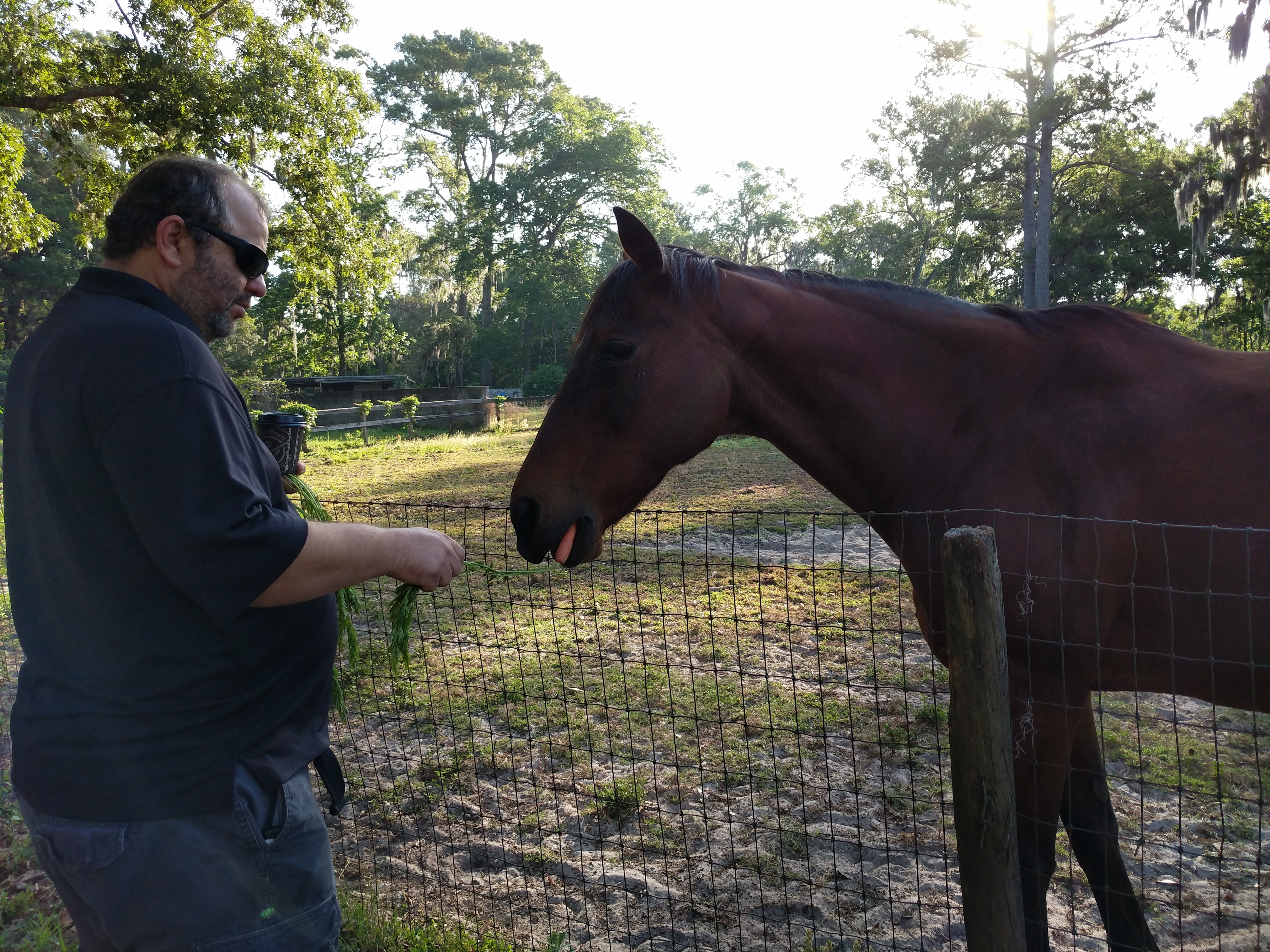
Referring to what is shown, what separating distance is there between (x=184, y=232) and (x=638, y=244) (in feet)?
4.36

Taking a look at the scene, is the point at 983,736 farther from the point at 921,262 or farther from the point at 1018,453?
the point at 921,262

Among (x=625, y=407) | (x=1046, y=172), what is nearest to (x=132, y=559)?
(x=625, y=407)

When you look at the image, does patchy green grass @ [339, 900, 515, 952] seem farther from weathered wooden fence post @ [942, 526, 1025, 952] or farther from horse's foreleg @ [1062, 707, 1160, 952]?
horse's foreleg @ [1062, 707, 1160, 952]

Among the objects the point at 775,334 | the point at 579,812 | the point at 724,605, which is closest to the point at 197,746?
the point at 775,334

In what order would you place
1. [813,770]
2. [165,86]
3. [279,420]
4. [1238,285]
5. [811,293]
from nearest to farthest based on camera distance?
[279,420] < [811,293] < [813,770] < [165,86] < [1238,285]

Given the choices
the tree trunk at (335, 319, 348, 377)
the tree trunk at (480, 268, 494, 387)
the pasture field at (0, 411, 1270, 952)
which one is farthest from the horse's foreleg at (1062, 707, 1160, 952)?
Result: the tree trunk at (480, 268, 494, 387)

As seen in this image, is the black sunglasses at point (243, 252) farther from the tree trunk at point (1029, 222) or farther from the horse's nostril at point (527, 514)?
the tree trunk at point (1029, 222)

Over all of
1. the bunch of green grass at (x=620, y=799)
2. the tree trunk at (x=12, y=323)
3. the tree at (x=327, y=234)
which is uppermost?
the tree trunk at (x=12, y=323)

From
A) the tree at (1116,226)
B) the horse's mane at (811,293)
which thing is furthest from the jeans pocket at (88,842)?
the tree at (1116,226)

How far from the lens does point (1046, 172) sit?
69.3ft

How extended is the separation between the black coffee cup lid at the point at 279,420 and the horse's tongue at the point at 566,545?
815 millimetres

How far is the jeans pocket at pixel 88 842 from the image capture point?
1308mm

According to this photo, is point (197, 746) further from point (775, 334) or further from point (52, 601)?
point (775, 334)

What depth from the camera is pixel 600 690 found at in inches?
181
